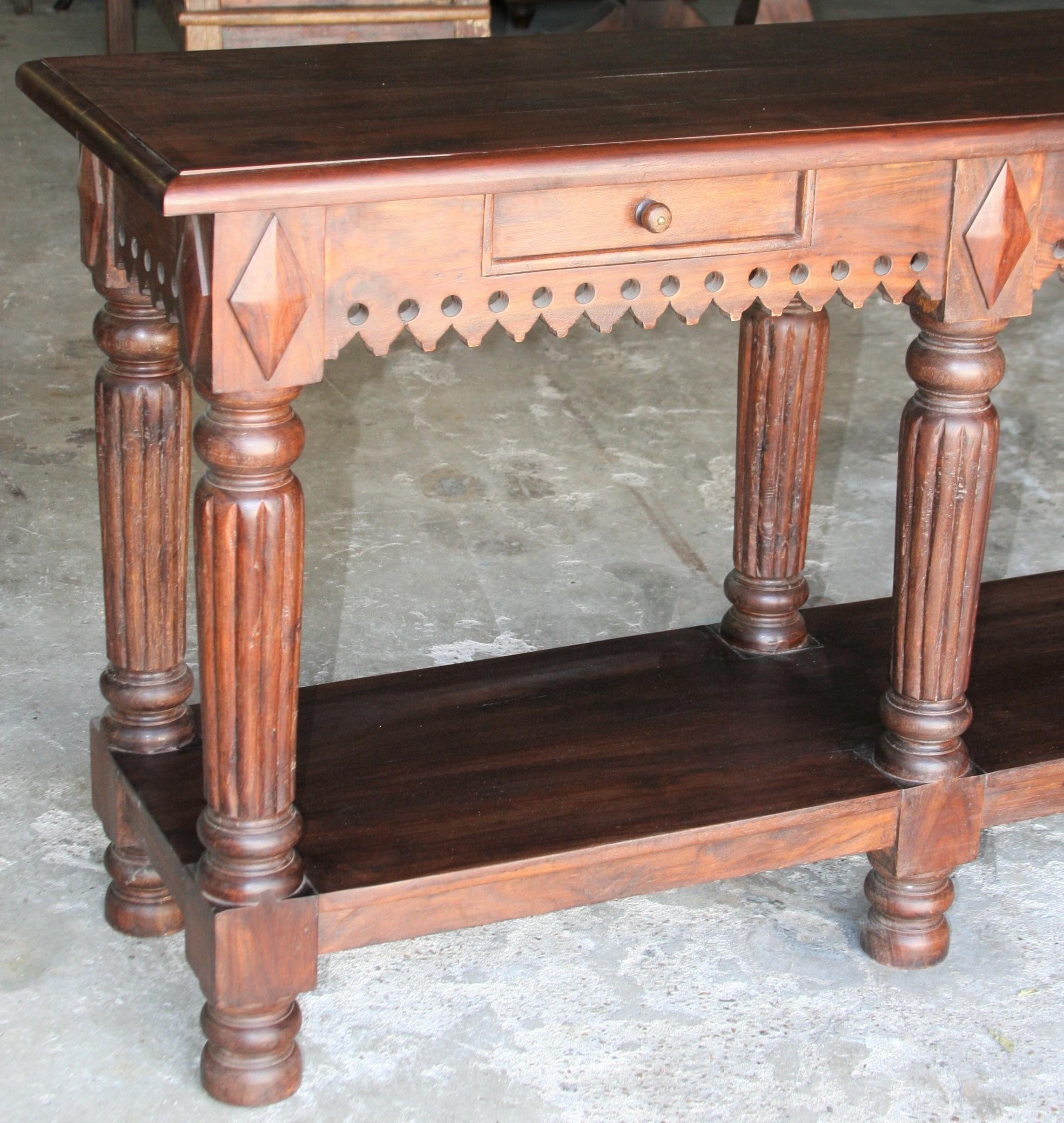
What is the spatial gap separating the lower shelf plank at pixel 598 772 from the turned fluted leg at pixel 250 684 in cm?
10

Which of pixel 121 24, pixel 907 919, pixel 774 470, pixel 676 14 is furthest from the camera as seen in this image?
pixel 121 24

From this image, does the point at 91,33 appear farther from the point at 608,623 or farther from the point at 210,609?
the point at 210,609

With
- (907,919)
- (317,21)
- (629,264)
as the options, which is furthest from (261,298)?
(317,21)

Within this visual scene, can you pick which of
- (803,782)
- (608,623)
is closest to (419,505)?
(608,623)

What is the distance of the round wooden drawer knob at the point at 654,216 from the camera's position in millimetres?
1693

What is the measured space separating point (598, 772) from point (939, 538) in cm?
52

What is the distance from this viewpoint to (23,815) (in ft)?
8.18

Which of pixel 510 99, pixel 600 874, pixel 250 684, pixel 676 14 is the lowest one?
pixel 600 874

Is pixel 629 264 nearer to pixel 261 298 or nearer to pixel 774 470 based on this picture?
pixel 261 298

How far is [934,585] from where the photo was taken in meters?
2.03

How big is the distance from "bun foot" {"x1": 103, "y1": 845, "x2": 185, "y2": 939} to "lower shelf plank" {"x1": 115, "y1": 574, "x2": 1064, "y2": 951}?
0.52ft

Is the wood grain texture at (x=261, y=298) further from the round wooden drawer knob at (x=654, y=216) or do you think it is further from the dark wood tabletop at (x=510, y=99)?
the round wooden drawer knob at (x=654, y=216)

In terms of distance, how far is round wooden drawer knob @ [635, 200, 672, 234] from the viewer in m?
1.69

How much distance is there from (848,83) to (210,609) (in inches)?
39.1
